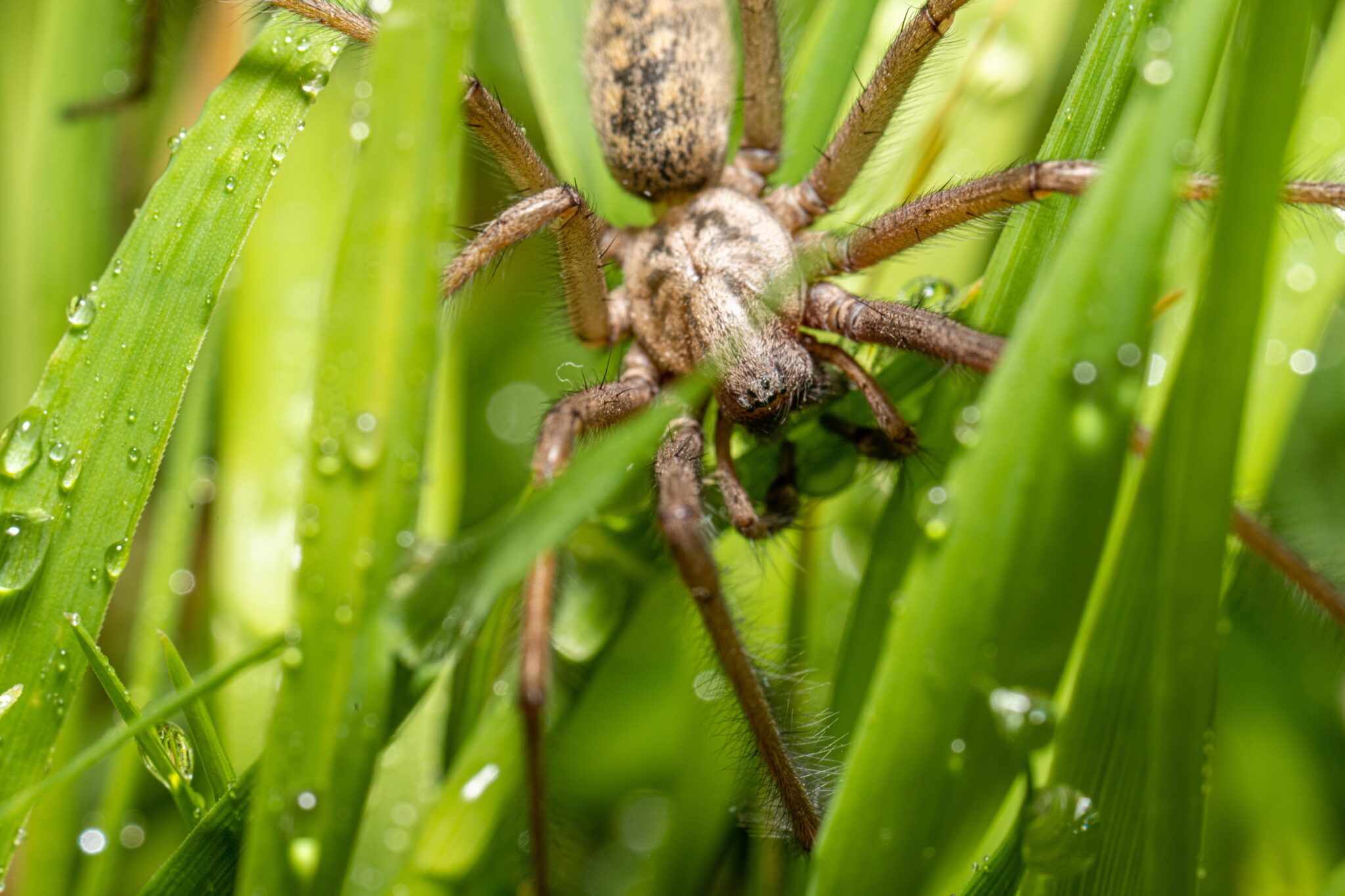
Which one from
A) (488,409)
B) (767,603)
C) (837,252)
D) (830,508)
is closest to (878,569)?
(767,603)

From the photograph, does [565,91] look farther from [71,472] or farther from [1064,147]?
[71,472]

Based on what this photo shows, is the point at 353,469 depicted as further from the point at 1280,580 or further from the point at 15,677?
the point at 1280,580

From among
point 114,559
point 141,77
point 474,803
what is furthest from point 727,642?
point 141,77

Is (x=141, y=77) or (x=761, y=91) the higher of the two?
(x=141, y=77)

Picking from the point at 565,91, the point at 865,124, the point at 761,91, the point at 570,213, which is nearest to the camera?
the point at 570,213

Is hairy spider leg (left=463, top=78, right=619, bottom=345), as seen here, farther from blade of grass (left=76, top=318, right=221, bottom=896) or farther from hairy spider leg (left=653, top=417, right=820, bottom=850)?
blade of grass (left=76, top=318, right=221, bottom=896)

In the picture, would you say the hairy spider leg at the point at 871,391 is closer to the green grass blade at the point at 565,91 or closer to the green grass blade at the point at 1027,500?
the green grass blade at the point at 1027,500

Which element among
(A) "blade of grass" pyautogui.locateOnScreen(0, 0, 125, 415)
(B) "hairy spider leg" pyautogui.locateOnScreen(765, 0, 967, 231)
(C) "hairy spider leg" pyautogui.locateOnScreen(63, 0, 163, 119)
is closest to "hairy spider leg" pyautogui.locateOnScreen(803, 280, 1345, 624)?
(B) "hairy spider leg" pyautogui.locateOnScreen(765, 0, 967, 231)
